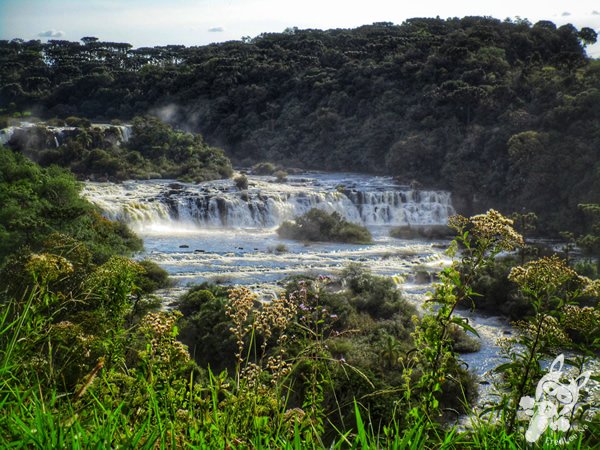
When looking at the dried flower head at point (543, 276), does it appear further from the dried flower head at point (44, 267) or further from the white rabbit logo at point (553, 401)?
the dried flower head at point (44, 267)

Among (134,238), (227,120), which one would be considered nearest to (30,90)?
(227,120)

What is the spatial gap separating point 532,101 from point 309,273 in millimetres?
19243

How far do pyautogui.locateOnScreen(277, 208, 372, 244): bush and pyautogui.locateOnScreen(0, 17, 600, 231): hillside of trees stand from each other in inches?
311

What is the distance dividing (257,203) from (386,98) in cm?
1599

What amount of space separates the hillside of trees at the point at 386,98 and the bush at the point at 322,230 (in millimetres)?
7900

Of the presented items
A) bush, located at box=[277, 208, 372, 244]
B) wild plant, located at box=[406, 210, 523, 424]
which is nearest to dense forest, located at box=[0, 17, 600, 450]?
wild plant, located at box=[406, 210, 523, 424]

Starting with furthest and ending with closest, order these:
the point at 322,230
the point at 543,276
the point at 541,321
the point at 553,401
Result: the point at 322,230
the point at 543,276
the point at 541,321
the point at 553,401

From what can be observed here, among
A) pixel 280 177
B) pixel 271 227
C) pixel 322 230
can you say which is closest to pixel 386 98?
pixel 280 177

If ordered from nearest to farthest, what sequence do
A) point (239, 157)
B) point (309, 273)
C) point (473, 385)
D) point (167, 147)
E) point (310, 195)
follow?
point (473, 385) → point (309, 273) → point (310, 195) → point (167, 147) → point (239, 157)

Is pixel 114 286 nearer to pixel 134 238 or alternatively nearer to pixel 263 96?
pixel 134 238

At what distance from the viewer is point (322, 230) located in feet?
76.1

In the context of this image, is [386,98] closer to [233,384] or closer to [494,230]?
[494,230]

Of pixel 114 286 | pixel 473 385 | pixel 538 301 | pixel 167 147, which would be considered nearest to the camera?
pixel 538 301

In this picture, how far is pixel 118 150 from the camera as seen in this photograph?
107 ft
